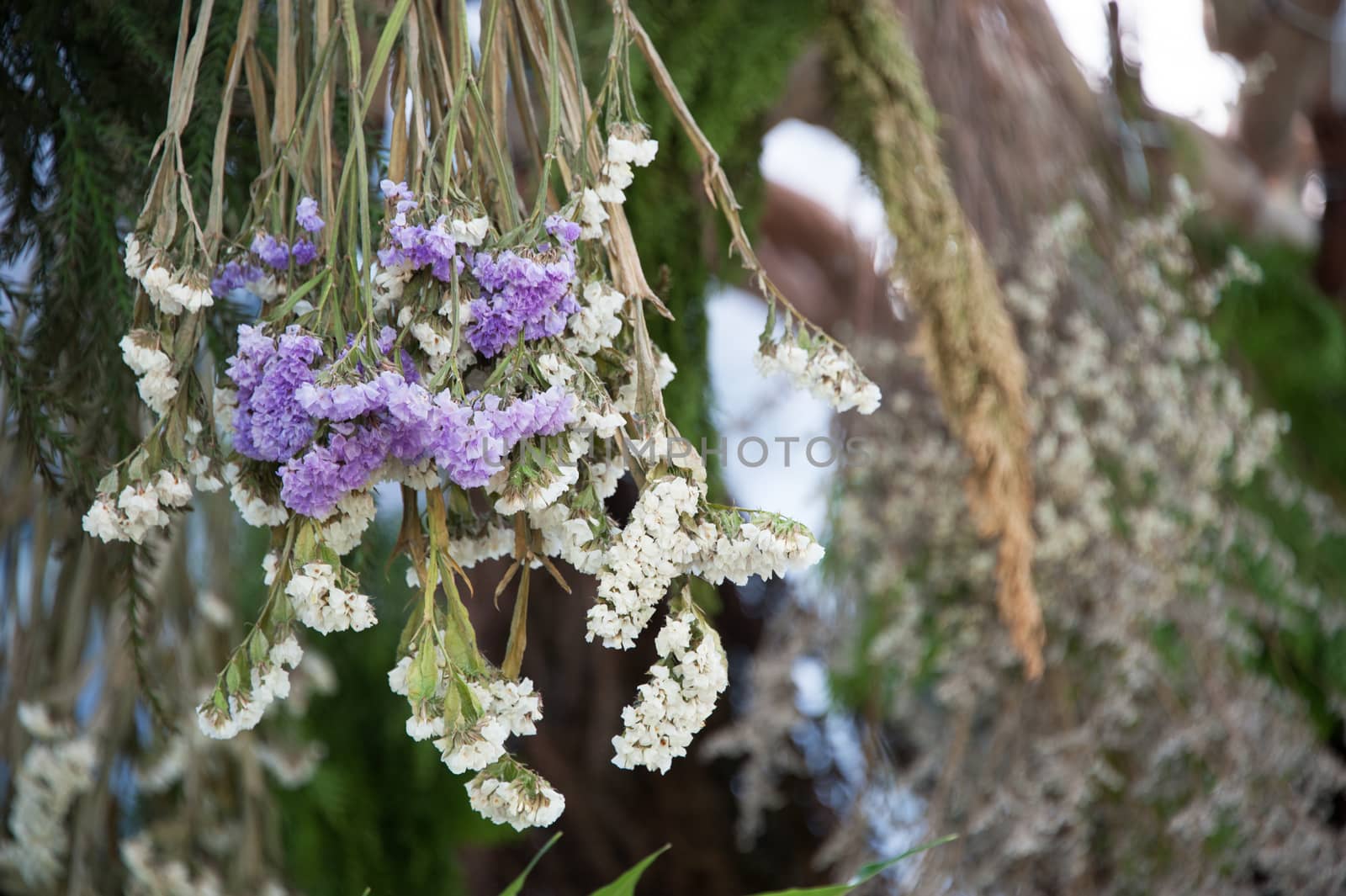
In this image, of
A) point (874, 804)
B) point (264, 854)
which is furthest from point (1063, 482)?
point (264, 854)

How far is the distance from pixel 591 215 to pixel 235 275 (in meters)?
0.14

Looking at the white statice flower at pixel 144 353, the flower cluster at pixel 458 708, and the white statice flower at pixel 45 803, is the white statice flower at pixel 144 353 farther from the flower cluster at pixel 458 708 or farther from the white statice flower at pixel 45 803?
the white statice flower at pixel 45 803

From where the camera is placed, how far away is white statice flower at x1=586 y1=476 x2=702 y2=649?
1.10 feet

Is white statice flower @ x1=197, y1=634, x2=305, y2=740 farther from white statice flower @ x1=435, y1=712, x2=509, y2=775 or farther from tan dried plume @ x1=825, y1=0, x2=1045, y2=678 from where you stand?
tan dried plume @ x1=825, y1=0, x2=1045, y2=678

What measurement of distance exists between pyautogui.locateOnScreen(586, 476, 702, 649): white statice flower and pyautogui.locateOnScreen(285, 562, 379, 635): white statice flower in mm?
72

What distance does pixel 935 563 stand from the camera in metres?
1.05

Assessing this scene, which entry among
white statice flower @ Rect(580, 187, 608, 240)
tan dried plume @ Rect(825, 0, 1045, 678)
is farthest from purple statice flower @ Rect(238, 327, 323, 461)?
tan dried plume @ Rect(825, 0, 1045, 678)

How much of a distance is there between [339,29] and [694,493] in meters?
0.23

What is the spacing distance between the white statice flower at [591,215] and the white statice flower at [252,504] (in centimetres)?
15

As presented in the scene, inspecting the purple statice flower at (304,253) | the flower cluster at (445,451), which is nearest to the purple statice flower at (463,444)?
the flower cluster at (445,451)

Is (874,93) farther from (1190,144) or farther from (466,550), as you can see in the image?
(1190,144)

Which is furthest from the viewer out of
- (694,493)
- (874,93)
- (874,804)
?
(874,804)

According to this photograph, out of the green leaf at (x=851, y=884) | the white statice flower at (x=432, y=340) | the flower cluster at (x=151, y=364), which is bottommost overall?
the green leaf at (x=851, y=884)

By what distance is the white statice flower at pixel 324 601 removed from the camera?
32 centimetres
